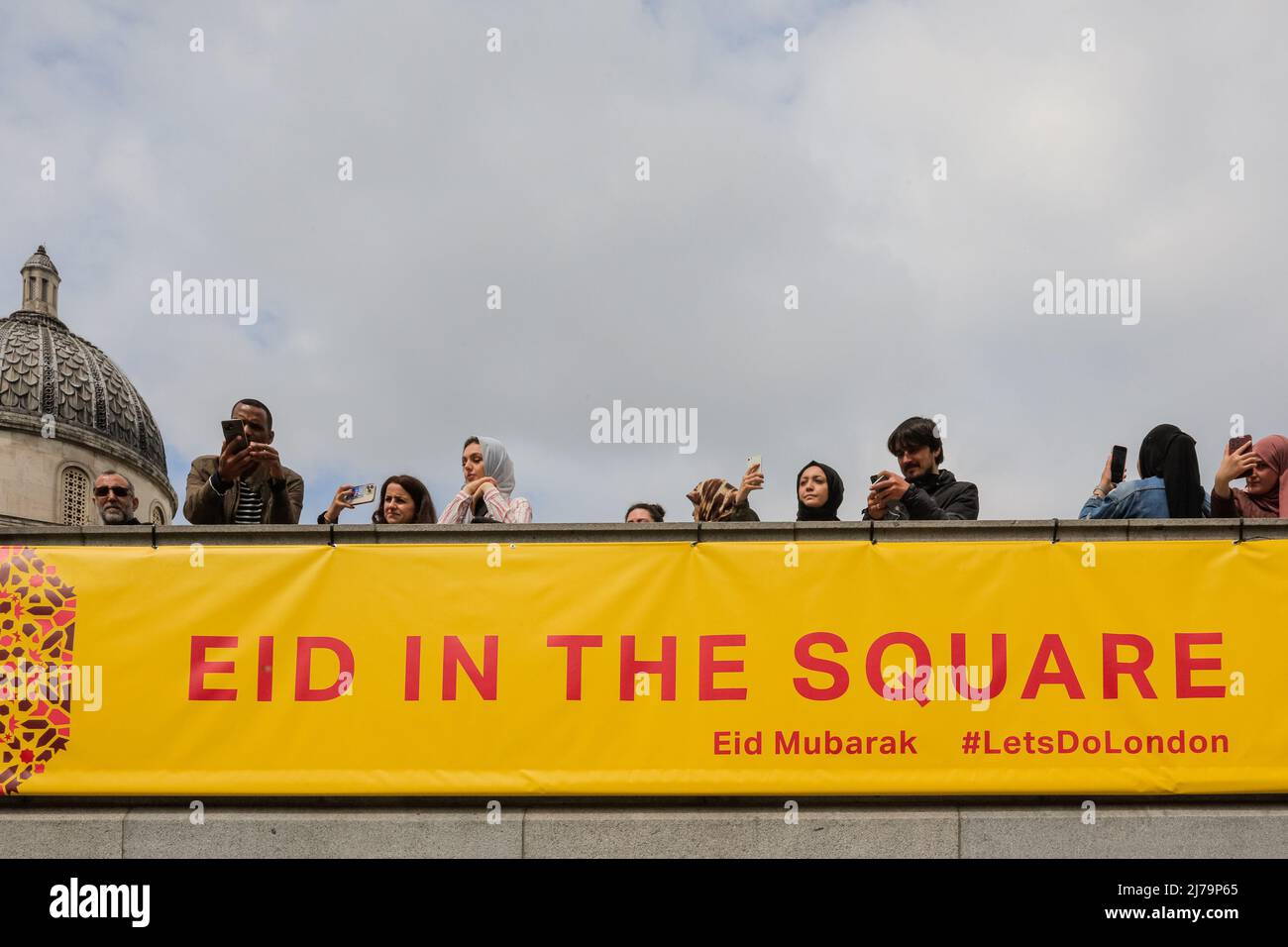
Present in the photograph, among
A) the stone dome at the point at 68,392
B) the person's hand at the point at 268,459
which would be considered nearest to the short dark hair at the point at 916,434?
the person's hand at the point at 268,459

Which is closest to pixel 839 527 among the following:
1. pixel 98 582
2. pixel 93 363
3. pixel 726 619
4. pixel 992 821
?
pixel 726 619

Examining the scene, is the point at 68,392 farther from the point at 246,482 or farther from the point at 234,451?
the point at 234,451

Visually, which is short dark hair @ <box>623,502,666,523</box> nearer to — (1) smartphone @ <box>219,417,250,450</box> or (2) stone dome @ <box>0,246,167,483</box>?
(1) smartphone @ <box>219,417,250,450</box>

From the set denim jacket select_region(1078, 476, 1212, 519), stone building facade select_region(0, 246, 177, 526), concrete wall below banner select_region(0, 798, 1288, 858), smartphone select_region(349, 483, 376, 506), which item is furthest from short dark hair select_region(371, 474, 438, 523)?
stone building facade select_region(0, 246, 177, 526)

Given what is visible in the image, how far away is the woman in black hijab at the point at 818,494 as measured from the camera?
786 cm

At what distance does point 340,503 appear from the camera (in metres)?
8.07

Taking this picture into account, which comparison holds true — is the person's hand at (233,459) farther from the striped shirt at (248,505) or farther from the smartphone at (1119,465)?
the smartphone at (1119,465)

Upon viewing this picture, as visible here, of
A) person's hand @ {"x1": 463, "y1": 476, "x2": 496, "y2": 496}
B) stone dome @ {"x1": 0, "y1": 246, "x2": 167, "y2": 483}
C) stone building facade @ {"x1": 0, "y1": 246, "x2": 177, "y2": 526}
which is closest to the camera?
person's hand @ {"x1": 463, "y1": 476, "x2": 496, "y2": 496}

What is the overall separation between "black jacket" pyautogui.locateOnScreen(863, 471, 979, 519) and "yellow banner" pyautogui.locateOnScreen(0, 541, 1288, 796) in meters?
0.36

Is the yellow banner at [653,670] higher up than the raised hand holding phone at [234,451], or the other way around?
the raised hand holding phone at [234,451]

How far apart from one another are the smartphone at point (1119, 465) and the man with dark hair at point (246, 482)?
18.2 feet

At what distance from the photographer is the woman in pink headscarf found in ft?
24.3
